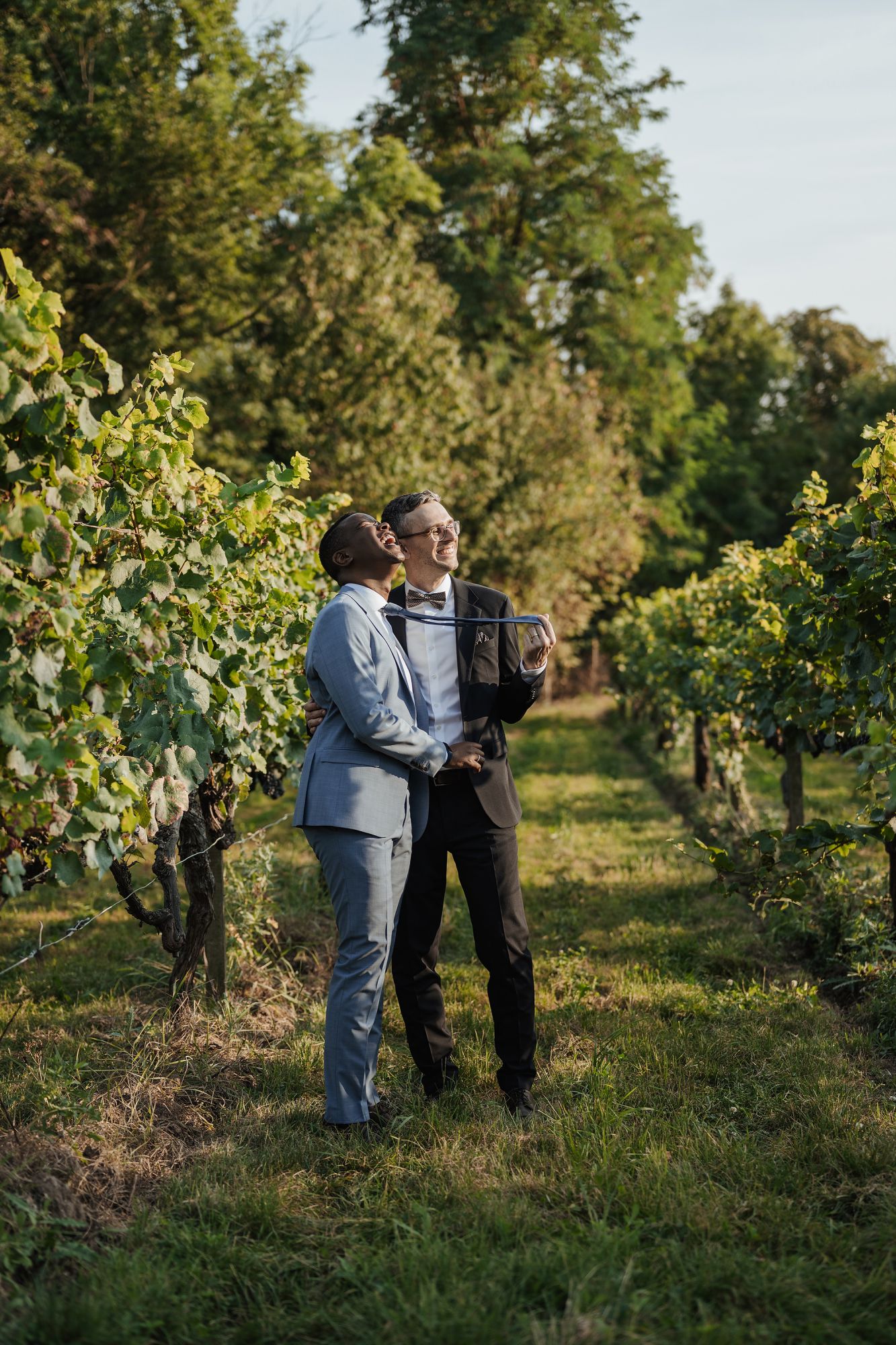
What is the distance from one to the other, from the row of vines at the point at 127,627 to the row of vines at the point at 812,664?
6.68ft

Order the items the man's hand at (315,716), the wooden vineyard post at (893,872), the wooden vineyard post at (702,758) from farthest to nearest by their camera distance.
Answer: the wooden vineyard post at (702,758)
the wooden vineyard post at (893,872)
the man's hand at (315,716)

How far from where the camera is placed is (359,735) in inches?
144

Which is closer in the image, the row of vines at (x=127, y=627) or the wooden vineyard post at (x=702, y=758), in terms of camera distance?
the row of vines at (x=127, y=627)

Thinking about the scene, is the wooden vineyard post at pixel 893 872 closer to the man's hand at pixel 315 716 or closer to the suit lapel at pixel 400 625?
the suit lapel at pixel 400 625

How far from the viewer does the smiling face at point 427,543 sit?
4.07 metres

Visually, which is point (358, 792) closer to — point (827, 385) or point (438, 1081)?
point (438, 1081)

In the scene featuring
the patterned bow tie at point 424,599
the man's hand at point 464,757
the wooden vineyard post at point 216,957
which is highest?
the patterned bow tie at point 424,599

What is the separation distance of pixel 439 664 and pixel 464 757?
50 centimetres

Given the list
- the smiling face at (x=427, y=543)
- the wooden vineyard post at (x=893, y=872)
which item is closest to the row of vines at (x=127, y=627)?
the smiling face at (x=427, y=543)

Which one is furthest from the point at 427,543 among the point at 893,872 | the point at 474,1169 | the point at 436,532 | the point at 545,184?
the point at 545,184

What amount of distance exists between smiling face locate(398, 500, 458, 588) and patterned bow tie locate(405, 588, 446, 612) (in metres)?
0.06

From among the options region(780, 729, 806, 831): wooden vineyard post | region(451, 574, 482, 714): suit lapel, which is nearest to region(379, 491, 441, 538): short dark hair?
region(451, 574, 482, 714): suit lapel

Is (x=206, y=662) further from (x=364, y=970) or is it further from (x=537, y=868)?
(x=537, y=868)

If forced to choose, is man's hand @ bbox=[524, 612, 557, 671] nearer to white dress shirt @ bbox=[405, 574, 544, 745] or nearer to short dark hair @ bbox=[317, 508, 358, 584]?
white dress shirt @ bbox=[405, 574, 544, 745]
